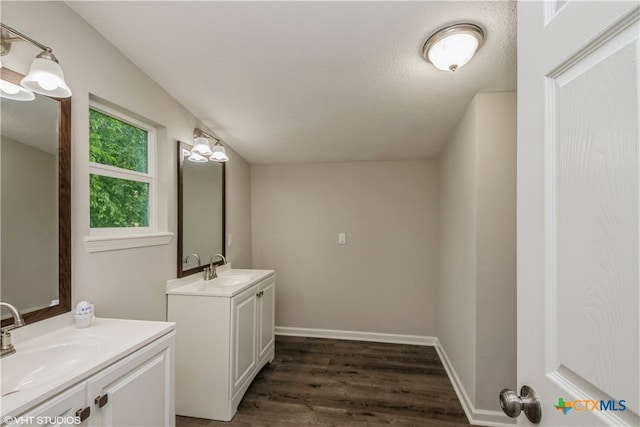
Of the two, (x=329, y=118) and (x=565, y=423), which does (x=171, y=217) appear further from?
(x=565, y=423)

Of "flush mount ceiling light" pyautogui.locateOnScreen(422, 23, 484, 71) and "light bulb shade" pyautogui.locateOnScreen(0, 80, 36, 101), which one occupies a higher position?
"flush mount ceiling light" pyautogui.locateOnScreen(422, 23, 484, 71)

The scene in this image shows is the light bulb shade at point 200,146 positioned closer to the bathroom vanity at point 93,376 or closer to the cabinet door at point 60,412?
the bathroom vanity at point 93,376

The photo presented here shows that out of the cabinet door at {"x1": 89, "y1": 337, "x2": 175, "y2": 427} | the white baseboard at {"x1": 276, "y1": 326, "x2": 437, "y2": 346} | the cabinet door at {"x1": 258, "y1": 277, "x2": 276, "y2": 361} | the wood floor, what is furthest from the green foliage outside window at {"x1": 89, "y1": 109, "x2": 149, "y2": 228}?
the white baseboard at {"x1": 276, "y1": 326, "x2": 437, "y2": 346}

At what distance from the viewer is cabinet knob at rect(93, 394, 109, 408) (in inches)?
38.4

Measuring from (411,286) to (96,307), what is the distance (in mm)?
2761

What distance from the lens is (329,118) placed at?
2.27 m

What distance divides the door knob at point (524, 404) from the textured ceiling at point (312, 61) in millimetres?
1410

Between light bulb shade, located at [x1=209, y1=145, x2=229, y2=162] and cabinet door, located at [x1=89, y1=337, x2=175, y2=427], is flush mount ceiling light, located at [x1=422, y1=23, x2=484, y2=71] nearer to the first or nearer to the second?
light bulb shade, located at [x1=209, y1=145, x2=229, y2=162]

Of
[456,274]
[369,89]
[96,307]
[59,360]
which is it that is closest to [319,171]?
[369,89]

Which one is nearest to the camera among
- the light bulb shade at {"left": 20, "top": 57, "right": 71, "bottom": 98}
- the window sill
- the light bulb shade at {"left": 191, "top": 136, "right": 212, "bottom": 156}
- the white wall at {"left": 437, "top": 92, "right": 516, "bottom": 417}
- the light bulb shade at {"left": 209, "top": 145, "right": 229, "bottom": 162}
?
the light bulb shade at {"left": 20, "top": 57, "right": 71, "bottom": 98}

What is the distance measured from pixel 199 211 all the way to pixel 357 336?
A: 2.19 meters

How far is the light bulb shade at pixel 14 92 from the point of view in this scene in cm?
109

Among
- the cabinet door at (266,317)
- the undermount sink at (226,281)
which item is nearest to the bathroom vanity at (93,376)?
the undermount sink at (226,281)

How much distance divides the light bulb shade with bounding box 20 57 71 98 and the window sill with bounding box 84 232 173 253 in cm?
71
